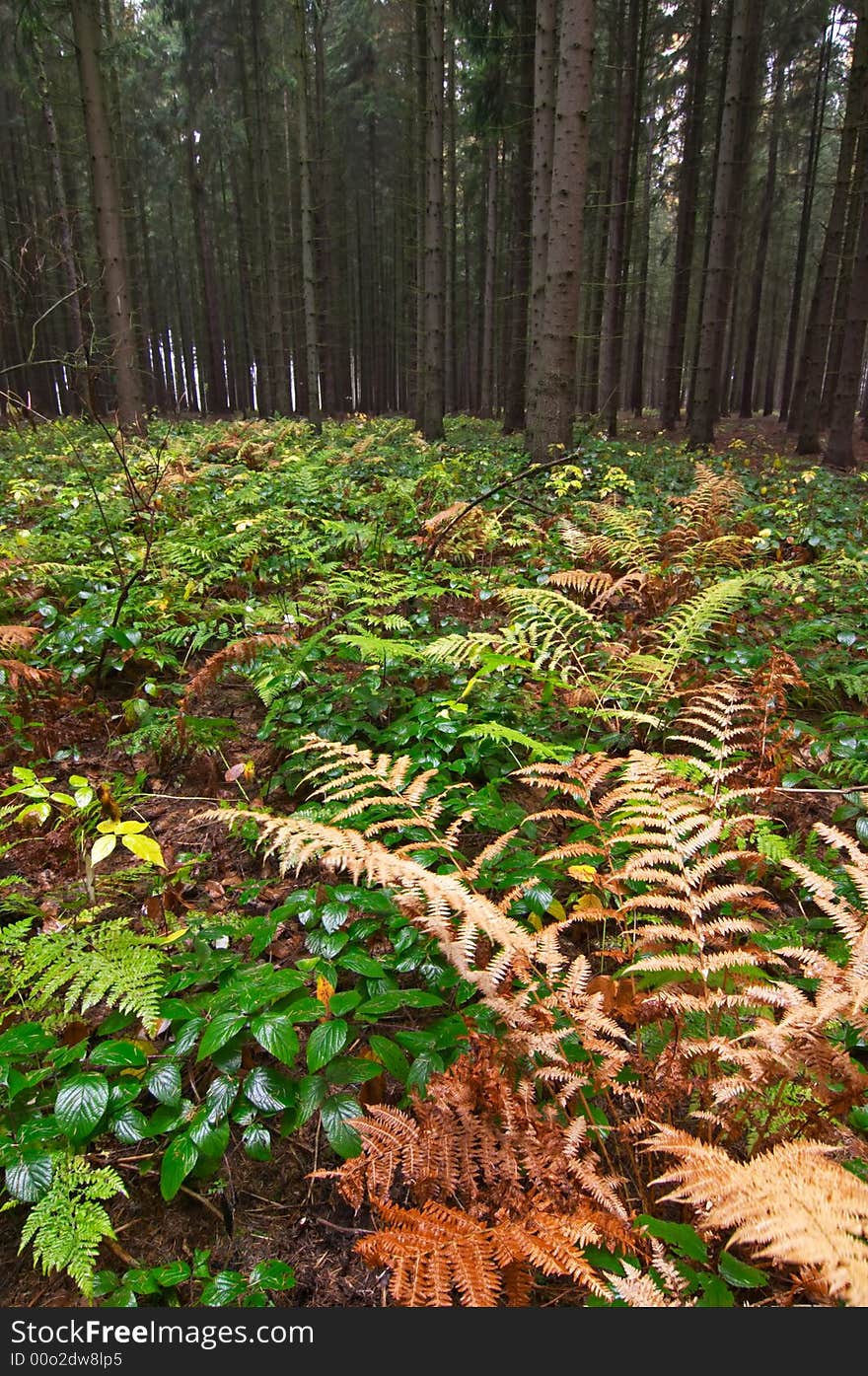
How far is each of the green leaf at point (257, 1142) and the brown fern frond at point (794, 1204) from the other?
0.89m

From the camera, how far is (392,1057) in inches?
68.5

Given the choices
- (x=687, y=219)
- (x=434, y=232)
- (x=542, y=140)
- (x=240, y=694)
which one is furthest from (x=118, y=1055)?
(x=687, y=219)

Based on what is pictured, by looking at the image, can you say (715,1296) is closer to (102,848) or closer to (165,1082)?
(165,1082)

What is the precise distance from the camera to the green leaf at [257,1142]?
1.62 metres

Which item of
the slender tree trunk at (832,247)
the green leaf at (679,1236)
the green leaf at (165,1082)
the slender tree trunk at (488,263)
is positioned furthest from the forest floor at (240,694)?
the slender tree trunk at (488,263)

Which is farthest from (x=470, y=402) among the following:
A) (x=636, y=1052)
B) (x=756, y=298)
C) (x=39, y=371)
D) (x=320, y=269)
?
(x=636, y=1052)

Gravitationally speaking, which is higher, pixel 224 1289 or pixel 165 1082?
pixel 165 1082

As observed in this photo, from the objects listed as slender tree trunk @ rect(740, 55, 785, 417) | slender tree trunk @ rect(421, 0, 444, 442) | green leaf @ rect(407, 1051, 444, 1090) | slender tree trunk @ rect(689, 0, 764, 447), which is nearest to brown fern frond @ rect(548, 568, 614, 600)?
green leaf @ rect(407, 1051, 444, 1090)

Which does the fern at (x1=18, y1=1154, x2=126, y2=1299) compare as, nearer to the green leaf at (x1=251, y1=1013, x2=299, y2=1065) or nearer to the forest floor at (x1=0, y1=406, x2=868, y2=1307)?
the forest floor at (x1=0, y1=406, x2=868, y2=1307)

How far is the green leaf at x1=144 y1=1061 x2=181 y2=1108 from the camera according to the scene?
169 cm

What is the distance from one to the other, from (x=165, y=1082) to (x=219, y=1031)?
0.19 meters

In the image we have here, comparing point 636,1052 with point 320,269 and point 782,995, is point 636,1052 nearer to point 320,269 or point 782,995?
point 782,995

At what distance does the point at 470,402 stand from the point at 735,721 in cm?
2919

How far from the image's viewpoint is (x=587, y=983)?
6.63 feet
